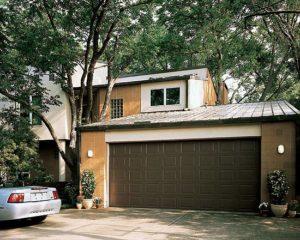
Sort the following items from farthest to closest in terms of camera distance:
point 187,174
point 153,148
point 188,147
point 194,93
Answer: point 194,93, point 153,148, point 188,147, point 187,174

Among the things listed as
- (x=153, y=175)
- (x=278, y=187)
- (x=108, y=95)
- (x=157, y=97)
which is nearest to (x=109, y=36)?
(x=108, y=95)

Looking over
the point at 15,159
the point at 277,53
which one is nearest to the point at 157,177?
the point at 15,159

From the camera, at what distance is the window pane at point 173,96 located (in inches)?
750

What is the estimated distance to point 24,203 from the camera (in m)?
8.81

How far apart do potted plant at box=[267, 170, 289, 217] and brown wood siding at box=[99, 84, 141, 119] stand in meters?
10.3

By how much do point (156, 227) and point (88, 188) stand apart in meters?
4.72

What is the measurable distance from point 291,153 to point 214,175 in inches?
104

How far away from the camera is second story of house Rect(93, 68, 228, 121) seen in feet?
61.9

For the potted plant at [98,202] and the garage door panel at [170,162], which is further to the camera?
the potted plant at [98,202]

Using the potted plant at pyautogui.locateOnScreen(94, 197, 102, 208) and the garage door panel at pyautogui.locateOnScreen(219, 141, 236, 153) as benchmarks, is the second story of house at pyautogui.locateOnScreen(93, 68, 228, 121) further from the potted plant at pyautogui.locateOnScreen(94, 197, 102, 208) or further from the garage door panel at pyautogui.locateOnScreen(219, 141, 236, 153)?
the potted plant at pyautogui.locateOnScreen(94, 197, 102, 208)

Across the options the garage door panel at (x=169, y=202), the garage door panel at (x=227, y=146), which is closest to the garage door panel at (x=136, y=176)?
the garage door panel at (x=169, y=202)

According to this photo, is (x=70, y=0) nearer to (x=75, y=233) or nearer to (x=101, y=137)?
(x=101, y=137)

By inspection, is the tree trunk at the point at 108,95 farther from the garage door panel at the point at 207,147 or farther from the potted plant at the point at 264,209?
the potted plant at the point at 264,209

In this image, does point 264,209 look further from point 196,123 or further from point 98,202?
point 98,202
